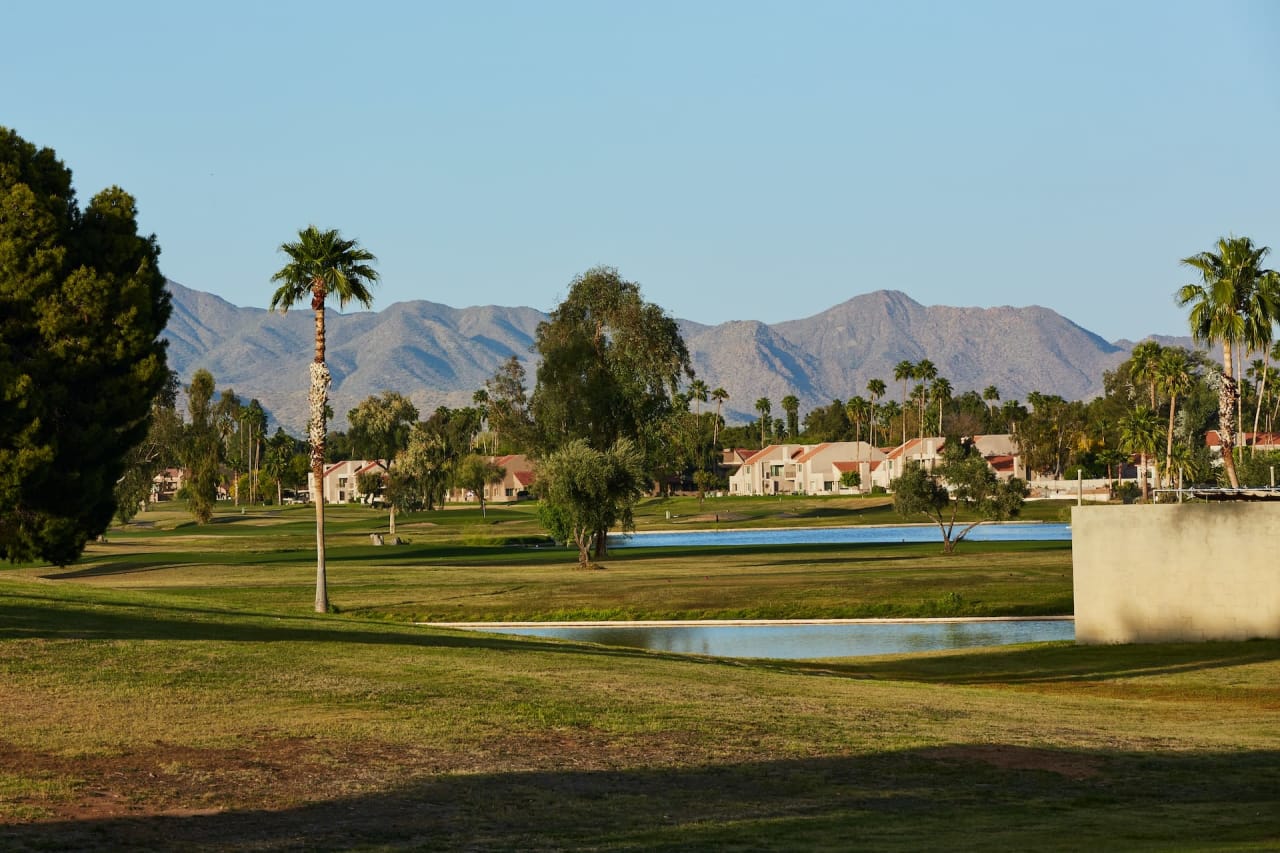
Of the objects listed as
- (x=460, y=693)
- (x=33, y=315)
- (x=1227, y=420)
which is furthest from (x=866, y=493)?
(x=460, y=693)

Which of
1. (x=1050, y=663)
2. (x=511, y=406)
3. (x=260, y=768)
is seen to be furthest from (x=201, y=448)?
(x=260, y=768)

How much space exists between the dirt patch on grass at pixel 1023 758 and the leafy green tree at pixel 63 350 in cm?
2860

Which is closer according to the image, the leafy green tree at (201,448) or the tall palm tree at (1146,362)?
the leafy green tree at (201,448)

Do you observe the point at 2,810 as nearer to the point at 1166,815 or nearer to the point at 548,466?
the point at 1166,815

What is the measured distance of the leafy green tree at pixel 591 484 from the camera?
74.4m

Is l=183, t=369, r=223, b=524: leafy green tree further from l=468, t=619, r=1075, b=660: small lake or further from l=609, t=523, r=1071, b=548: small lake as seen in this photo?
l=468, t=619, r=1075, b=660: small lake

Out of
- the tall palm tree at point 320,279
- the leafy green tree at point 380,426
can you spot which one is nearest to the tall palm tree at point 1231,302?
the tall palm tree at point 320,279

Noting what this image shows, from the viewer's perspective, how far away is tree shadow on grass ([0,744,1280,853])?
577 inches

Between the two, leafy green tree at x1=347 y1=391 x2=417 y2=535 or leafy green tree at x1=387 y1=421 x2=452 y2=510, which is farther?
leafy green tree at x1=347 y1=391 x2=417 y2=535

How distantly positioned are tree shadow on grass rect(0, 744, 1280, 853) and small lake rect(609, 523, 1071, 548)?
80.4 metres

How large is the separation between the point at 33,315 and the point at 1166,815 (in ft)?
113

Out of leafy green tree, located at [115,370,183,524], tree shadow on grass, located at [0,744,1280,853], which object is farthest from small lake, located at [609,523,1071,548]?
tree shadow on grass, located at [0,744,1280,853]

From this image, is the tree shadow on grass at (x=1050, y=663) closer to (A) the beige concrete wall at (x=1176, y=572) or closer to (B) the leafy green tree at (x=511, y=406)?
(A) the beige concrete wall at (x=1176, y=572)

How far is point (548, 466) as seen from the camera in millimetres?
76000
